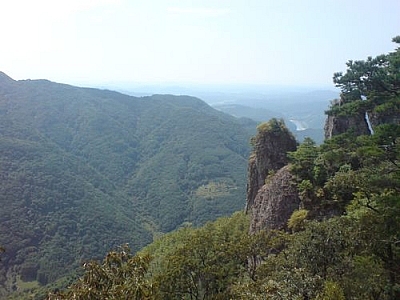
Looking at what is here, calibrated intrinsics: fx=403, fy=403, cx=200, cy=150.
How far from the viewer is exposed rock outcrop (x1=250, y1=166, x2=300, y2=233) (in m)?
23.0

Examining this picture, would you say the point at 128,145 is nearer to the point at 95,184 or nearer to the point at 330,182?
the point at 95,184

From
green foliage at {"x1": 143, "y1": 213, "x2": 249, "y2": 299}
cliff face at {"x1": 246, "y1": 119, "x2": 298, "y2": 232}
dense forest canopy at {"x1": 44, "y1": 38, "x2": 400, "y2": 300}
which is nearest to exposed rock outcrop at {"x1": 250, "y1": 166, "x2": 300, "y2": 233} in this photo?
cliff face at {"x1": 246, "y1": 119, "x2": 298, "y2": 232}

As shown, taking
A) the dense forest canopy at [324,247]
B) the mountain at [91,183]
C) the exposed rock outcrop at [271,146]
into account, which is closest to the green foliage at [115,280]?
the dense forest canopy at [324,247]

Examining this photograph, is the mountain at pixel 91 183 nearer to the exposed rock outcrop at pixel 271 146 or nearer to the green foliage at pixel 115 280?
the exposed rock outcrop at pixel 271 146

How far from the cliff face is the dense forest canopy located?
1384mm

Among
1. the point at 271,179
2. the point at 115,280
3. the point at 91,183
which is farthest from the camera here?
the point at 91,183

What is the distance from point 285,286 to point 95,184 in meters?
138

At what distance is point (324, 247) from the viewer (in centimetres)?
1247

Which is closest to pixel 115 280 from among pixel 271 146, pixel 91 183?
pixel 271 146

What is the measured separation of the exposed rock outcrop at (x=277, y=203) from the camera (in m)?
23.0

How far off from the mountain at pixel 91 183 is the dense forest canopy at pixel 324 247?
255 ft

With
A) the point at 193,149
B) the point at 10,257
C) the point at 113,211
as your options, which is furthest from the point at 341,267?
the point at 193,149

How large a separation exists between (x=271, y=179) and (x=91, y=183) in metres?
123

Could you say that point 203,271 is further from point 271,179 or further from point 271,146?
point 271,146
